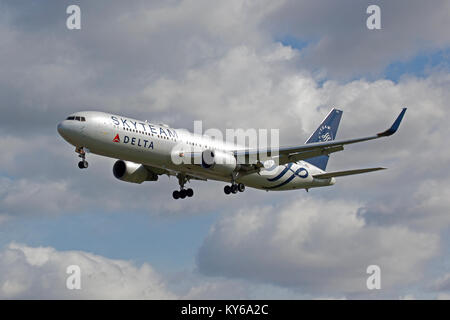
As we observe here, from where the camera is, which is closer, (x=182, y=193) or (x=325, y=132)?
(x=182, y=193)

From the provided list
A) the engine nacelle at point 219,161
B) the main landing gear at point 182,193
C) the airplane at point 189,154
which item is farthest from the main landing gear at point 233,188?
the main landing gear at point 182,193

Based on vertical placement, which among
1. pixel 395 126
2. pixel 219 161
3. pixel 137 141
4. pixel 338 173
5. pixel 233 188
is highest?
pixel 137 141

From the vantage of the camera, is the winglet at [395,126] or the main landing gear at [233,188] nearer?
the winglet at [395,126]

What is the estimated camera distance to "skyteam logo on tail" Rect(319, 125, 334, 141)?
253ft

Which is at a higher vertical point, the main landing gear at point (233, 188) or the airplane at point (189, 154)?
the airplane at point (189, 154)

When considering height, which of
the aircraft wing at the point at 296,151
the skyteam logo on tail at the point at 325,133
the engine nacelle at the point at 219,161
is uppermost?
the skyteam logo on tail at the point at 325,133

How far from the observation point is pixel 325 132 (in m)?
77.7

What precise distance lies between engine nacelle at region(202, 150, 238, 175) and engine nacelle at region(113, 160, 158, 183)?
8.97m

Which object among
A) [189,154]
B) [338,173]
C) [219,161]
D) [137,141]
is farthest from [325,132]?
[137,141]

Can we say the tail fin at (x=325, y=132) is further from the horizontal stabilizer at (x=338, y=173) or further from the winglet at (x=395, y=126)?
the winglet at (x=395, y=126)

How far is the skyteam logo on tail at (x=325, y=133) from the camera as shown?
7712 cm

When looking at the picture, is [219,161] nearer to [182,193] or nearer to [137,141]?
[137,141]

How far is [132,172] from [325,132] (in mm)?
23241
